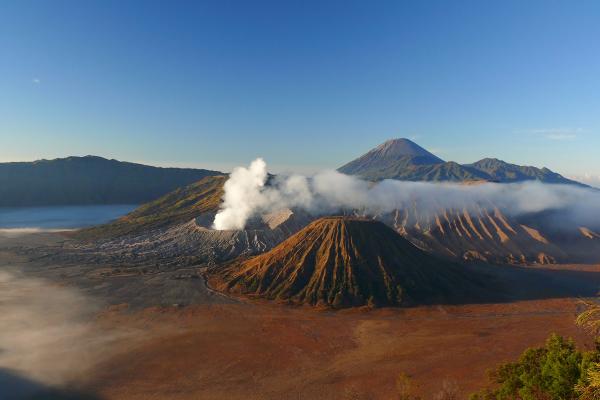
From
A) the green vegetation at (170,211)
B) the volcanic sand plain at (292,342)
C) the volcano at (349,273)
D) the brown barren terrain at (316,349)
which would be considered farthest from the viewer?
the green vegetation at (170,211)

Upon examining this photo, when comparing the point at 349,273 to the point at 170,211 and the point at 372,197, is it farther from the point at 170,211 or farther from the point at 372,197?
the point at 170,211

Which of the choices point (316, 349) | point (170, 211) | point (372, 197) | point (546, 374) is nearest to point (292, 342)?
point (316, 349)

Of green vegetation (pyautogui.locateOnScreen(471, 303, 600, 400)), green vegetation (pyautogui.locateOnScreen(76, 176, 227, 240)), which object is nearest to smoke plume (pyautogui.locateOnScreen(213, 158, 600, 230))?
green vegetation (pyautogui.locateOnScreen(76, 176, 227, 240))

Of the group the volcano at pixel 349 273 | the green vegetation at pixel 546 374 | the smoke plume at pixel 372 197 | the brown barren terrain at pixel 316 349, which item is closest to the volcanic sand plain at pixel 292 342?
the brown barren terrain at pixel 316 349

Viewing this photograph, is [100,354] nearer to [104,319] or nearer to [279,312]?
[104,319]

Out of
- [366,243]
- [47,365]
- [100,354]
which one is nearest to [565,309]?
[366,243]

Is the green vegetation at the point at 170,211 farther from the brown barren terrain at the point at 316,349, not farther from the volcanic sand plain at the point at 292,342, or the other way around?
the brown barren terrain at the point at 316,349
